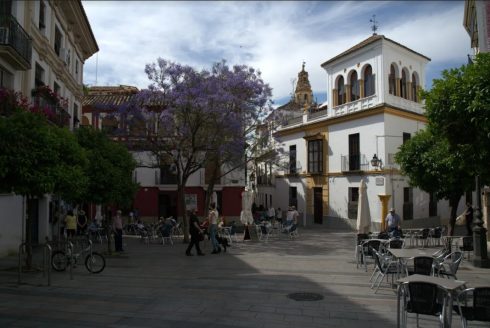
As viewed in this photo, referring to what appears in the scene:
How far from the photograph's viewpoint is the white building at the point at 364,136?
25406 mm

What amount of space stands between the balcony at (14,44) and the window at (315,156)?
20652 millimetres

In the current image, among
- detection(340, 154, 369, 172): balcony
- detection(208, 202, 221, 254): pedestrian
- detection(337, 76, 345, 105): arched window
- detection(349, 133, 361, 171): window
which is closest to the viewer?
detection(208, 202, 221, 254): pedestrian

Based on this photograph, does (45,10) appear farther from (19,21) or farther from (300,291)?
(300,291)

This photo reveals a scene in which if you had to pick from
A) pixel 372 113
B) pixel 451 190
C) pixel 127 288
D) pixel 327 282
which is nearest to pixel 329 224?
pixel 372 113

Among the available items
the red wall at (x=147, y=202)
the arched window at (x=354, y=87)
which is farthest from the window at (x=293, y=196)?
the red wall at (x=147, y=202)

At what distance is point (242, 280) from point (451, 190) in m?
8.99

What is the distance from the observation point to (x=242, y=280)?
31.2ft

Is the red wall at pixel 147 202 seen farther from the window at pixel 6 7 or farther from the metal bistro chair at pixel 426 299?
the metal bistro chair at pixel 426 299

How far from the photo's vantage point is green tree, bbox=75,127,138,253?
13055 mm

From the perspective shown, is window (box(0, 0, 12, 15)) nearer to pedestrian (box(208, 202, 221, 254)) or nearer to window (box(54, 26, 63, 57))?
window (box(54, 26, 63, 57))

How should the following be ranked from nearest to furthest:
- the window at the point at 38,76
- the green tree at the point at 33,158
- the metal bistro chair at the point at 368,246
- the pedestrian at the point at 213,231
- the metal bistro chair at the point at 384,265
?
the metal bistro chair at the point at 384,265 < the green tree at the point at 33,158 < the metal bistro chair at the point at 368,246 < the pedestrian at the point at 213,231 < the window at the point at 38,76

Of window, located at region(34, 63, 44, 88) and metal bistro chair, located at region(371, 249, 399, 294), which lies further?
window, located at region(34, 63, 44, 88)

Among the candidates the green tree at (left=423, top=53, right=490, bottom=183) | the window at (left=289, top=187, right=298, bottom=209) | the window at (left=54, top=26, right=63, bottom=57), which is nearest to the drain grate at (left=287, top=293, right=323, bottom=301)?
the green tree at (left=423, top=53, right=490, bottom=183)

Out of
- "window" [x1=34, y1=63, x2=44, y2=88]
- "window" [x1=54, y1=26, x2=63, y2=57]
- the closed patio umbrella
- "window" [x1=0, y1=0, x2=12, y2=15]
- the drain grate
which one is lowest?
the drain grate
